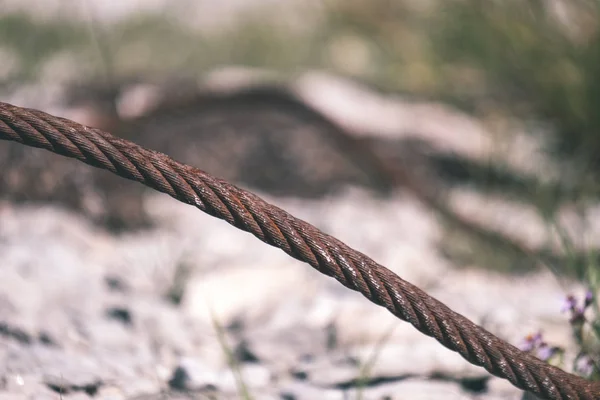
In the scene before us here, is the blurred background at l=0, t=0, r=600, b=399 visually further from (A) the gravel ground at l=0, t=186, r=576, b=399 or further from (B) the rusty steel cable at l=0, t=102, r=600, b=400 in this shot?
(B) the rusty steel cable at l=0, t=102, r=600, b=400

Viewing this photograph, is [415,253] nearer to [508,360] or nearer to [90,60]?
[508,360]

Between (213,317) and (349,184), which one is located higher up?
(349,184)

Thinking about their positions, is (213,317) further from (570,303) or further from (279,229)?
(570,303)

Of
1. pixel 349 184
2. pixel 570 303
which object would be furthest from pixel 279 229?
pixel 349 184

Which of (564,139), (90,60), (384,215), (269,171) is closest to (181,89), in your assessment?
(269,171)

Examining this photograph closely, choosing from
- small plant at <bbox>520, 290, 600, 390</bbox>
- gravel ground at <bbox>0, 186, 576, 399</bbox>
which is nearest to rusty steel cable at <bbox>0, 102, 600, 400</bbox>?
small plant at <bbox>520, 290, 600, 390</bbox>
